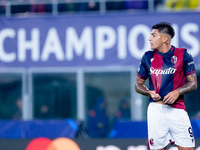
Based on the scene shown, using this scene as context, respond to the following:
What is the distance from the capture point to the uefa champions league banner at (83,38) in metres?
11.0

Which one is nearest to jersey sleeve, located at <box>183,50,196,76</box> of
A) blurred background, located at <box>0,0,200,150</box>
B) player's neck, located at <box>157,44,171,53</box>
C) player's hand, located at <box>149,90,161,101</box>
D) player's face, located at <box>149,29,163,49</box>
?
player's neck, located at <box>157,44,171,53</box>

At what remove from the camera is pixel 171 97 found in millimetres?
5770

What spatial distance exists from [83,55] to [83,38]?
14.3 inches

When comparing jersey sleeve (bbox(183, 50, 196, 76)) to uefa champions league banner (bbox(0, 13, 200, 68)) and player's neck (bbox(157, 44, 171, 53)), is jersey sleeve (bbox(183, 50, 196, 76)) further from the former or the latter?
uefa champions league banner (bbox(0, 13, 200, 68))

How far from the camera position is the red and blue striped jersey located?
5.91 meters

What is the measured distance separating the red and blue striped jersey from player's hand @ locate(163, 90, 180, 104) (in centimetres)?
12

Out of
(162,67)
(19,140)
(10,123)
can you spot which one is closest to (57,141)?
(19,140)

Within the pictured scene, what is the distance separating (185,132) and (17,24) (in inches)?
253

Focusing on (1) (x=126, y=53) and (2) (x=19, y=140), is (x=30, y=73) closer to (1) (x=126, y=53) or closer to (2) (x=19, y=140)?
(1) (x=126, y=53)

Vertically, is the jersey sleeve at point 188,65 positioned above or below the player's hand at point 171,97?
above

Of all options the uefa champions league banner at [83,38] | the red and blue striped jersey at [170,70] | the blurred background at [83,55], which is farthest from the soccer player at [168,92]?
the uefa champions league banner at [83,38]

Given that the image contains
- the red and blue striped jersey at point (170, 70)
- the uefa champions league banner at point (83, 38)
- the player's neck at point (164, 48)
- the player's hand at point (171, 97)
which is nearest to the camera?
the player's hand at point (171, 97)

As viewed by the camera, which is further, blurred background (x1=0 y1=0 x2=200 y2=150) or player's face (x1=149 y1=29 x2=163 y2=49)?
blurred background (x1=0 y1=0 x2=200 y2=150)

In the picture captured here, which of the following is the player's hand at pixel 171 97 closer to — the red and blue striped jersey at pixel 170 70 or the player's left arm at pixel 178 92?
the player's left arm at pixel 178 92
